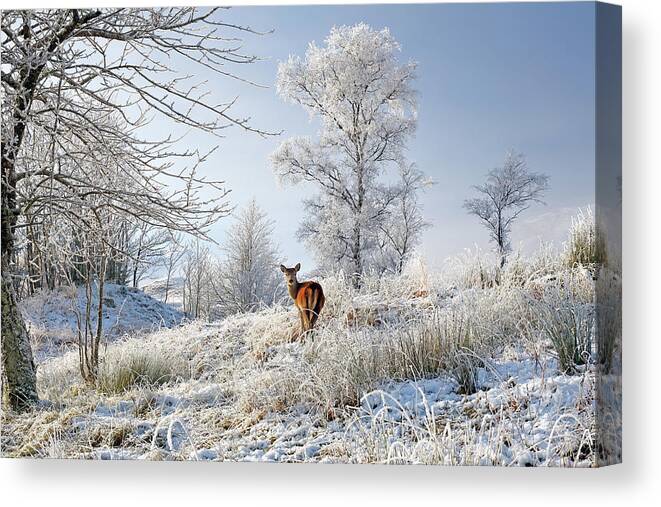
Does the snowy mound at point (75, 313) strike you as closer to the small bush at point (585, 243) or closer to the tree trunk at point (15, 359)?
the tree trunk at point (15, 359)

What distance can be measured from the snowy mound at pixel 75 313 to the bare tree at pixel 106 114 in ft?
0.29

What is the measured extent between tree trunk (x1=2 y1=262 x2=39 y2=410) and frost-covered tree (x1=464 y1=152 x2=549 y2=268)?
275cm

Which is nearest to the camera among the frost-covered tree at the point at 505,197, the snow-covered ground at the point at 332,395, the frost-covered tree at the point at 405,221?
the snow-covered ground at the point at 332,395

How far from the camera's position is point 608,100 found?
446 cm

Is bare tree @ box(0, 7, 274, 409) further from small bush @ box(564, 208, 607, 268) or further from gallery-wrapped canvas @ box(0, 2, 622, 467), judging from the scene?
small bush @ box(564, 208, 607, 268)

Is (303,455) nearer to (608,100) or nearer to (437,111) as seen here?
(437,111)

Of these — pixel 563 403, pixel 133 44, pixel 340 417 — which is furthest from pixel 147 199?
pixel 563 403

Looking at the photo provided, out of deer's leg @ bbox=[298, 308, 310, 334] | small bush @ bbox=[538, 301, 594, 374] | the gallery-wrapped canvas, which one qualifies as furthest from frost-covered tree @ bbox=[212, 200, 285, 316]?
small bush @ bbox=[538, 301, 594, 374]

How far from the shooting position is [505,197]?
4449mm

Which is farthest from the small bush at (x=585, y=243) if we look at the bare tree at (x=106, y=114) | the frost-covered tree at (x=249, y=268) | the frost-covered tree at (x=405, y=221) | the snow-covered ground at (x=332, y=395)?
the bare tree at (x=106, y=114)

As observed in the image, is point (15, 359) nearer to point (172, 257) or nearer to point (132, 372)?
point (132, 372)

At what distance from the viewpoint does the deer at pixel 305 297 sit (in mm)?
4832

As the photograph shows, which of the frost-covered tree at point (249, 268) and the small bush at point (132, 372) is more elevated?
the frost-covered tree at point (249, 268)

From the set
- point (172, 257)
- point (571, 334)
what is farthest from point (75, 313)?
point (571, 334)
